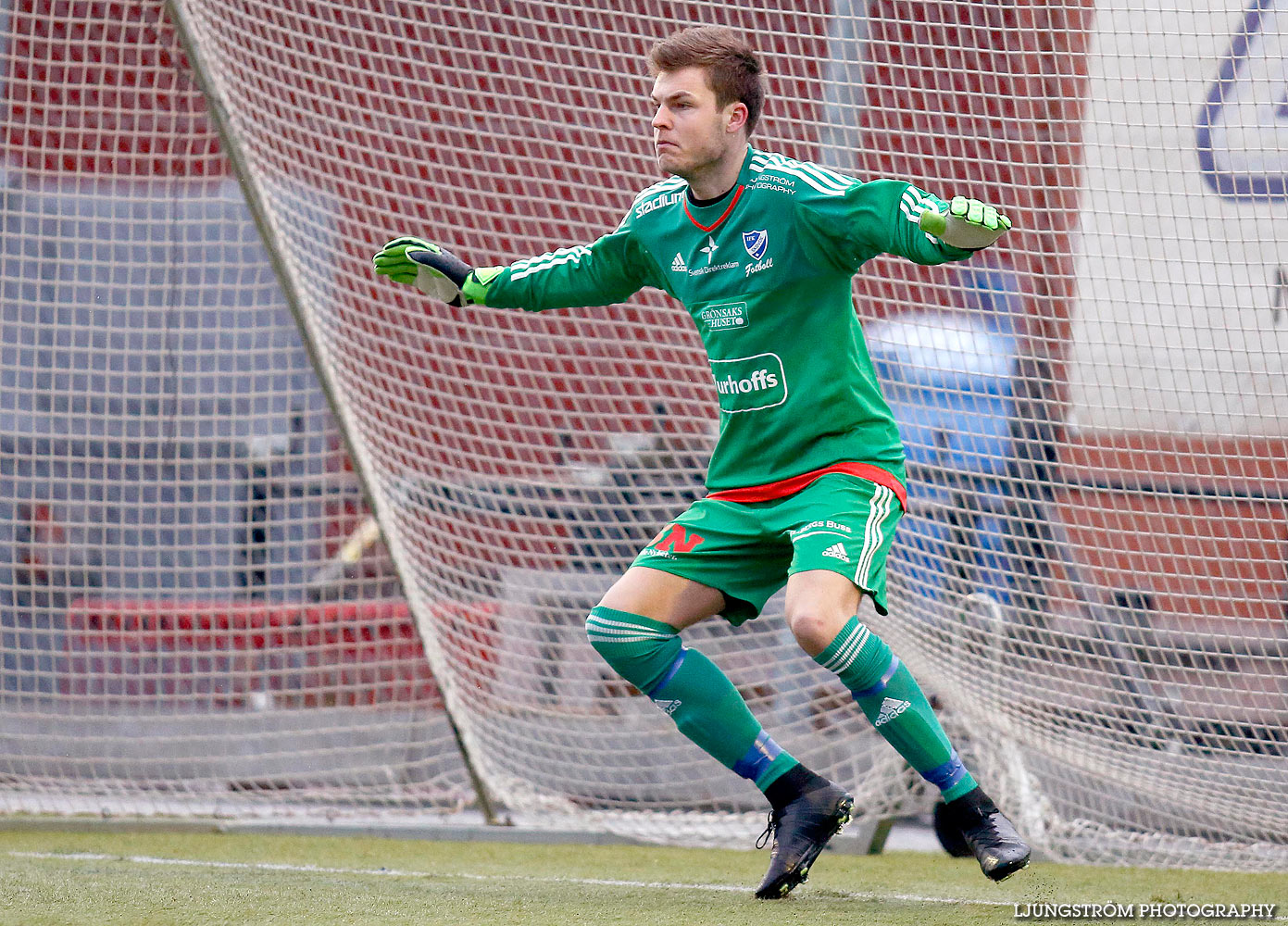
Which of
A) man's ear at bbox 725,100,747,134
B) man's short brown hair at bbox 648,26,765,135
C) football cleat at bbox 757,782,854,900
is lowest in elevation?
A: football cleat at bbox 757,782,854,900

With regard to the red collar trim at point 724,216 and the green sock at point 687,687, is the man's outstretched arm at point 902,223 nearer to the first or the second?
the red collar trim at point 724,216

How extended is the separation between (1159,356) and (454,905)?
2.42 meters

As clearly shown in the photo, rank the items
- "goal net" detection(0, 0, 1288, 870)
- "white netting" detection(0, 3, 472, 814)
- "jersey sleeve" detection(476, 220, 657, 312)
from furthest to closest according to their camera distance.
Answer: "white netting" detection(0, 3, 472, 814) → "goal net" detection(0, 0, 1288, 870) → "jersey sleeve" detection(476, 220, 657, 312)

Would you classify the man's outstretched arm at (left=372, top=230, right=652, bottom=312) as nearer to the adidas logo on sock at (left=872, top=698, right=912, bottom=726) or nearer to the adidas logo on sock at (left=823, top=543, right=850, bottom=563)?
the adidas logo on sock at (left=823, top=543, right=850, bottom=563)

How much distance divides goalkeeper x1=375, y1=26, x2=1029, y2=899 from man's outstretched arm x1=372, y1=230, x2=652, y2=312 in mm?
194

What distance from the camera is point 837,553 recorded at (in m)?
2.91

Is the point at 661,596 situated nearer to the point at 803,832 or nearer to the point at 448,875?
the point at 803,832

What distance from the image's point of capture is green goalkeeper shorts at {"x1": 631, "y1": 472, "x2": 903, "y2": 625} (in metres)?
2.94

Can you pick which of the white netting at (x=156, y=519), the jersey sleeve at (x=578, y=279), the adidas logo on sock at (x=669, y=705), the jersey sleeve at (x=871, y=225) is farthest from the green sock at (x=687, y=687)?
the white netting at (x=156, y=519)

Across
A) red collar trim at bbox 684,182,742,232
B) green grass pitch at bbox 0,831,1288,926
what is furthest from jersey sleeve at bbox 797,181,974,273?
green grass pitch at bbox 0,831,1288,926

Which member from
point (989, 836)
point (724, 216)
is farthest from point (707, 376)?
point (989, 836)

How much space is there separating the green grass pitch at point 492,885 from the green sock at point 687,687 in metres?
0.30

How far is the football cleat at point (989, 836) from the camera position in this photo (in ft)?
9.40

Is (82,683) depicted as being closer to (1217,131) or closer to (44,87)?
(44,87)
